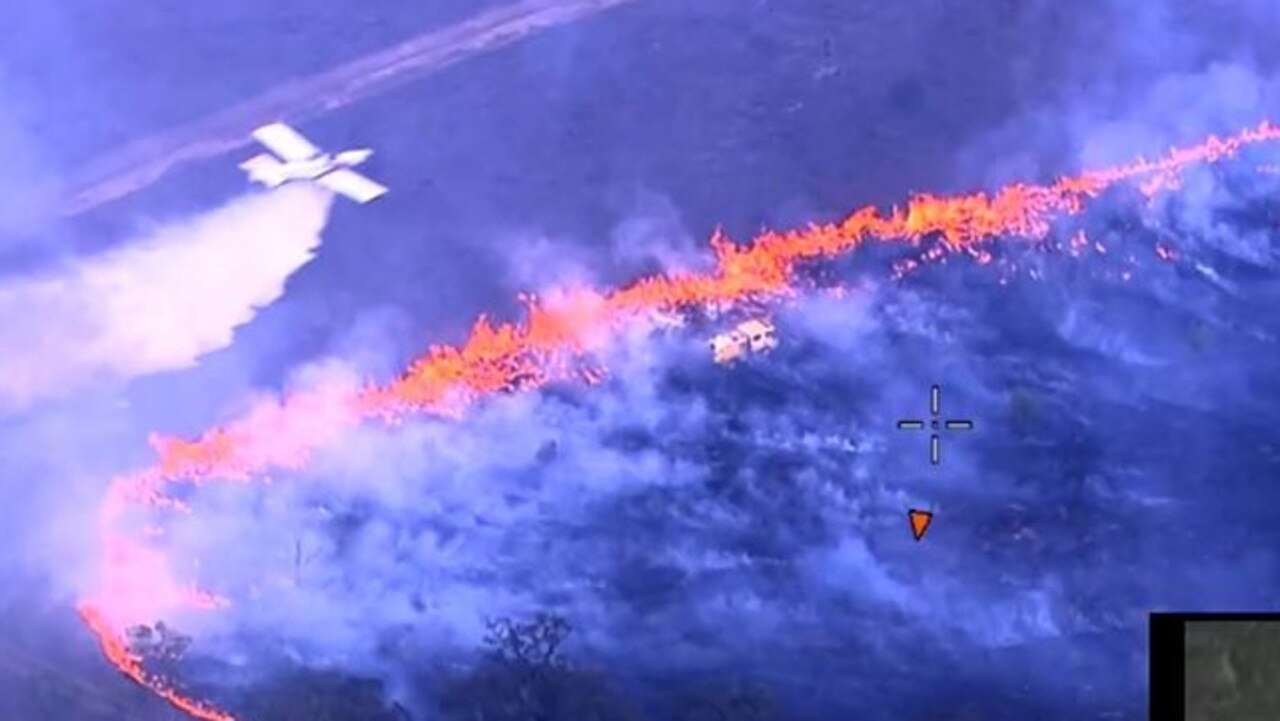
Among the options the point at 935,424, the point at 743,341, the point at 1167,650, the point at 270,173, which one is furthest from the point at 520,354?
the point at 1167,650

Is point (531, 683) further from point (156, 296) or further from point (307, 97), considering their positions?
point (307, 97)

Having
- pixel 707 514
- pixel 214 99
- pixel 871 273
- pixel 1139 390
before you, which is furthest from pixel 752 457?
pixel 214 99

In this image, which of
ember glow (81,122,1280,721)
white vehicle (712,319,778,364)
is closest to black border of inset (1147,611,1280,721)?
ember glow (81,122,1280,721)

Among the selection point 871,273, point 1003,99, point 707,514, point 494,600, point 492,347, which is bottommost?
point 494,600

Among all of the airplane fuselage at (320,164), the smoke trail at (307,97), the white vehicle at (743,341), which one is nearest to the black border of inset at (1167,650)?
the white vehicle at (743,341)

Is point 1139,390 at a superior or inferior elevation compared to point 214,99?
inferior

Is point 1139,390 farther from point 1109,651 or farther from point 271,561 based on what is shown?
point 271,561
